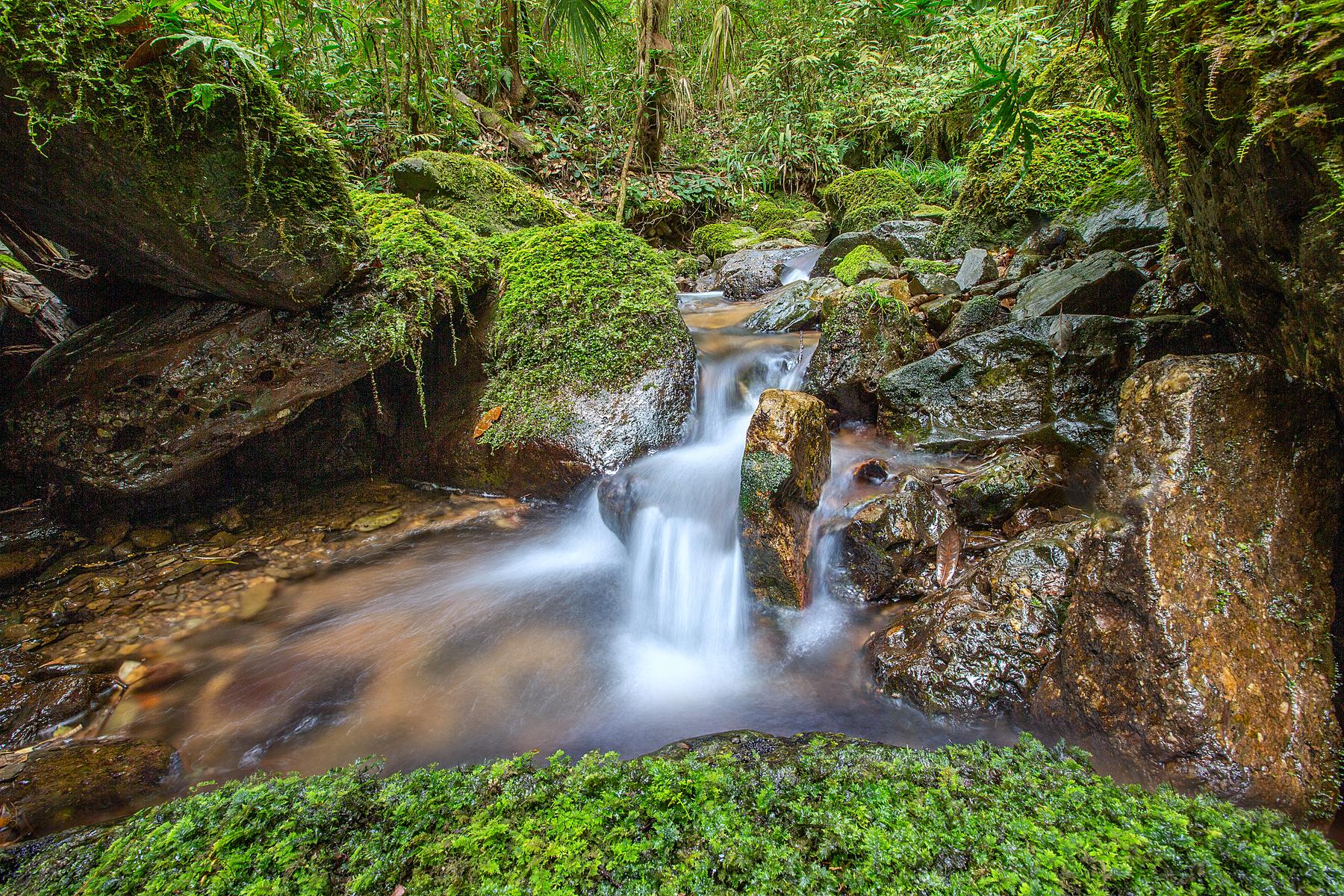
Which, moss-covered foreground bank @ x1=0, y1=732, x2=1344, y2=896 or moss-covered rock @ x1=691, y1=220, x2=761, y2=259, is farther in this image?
moss-covered rock @ x1=691, y1=220, x2=761, y2=259

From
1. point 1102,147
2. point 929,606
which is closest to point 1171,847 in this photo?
point 929,606

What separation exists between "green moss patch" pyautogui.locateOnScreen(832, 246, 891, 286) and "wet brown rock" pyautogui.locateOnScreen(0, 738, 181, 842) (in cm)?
739

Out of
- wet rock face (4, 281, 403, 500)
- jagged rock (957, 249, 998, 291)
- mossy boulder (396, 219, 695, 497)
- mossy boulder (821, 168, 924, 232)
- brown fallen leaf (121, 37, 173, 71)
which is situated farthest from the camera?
mossy boulder (821, 168, 924, 232)

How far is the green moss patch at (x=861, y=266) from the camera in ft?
23.2

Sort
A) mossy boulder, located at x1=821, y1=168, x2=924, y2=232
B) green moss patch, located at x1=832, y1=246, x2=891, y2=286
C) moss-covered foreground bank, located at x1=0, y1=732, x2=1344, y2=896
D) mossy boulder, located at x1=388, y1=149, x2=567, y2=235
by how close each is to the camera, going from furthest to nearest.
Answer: mossy boulder, located at x1=821, y1=168, x2=924, y2=232 → green moss patch, located at x1=832, y1=246, x2=891, y2=286 → mossy boulder, located at x1=388, y1=149, x2=567, y2=235 → moss-covered foreground bank, located at x1=0, y1=732, x2=1344, y2=896

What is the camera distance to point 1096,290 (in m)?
4.48

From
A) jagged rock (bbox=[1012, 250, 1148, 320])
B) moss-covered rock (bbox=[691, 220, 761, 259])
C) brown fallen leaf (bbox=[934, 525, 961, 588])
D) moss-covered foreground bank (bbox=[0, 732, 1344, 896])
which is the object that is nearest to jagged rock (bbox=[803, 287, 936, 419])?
jagged rock (bbox=[1012, 250, 1148, 320])

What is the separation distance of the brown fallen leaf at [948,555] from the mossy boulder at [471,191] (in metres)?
5.68

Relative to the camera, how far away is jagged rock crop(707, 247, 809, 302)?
8906 mm

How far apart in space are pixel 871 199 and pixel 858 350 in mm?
7686

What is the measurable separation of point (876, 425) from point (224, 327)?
5257 millimetres

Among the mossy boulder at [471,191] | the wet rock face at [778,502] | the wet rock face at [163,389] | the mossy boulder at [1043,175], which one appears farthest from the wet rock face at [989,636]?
the mossy boulder at [471,191]

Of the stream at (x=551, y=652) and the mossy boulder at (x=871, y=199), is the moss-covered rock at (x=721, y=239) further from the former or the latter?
the stream at (x=551, y=652)

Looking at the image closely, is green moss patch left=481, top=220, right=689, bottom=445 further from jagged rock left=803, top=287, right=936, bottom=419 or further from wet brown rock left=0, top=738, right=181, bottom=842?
wet brown rock left=0, top=738, right=181, bottom=842
